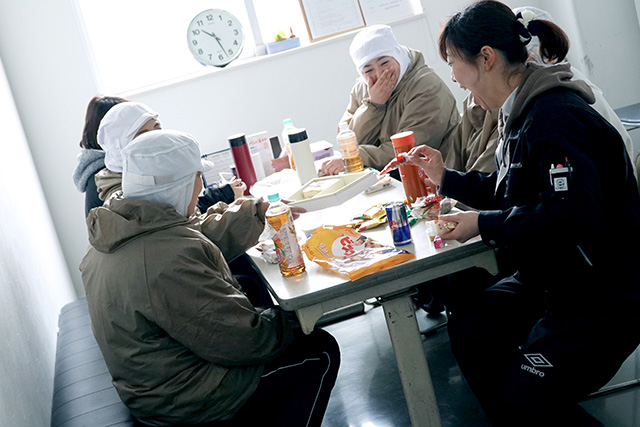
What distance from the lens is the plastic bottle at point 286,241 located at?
182 centimetres

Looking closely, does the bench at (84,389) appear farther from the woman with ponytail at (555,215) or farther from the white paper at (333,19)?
the white paper at (333,19)

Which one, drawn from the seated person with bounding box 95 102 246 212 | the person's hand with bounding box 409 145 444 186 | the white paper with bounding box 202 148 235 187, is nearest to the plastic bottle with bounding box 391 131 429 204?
the person's hand with bounding box 409 145 444 186

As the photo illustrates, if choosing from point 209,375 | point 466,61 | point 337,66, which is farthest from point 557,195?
point 337,66

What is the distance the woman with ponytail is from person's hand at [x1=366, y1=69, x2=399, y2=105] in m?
1.22

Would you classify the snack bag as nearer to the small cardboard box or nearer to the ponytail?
the small cardboard box

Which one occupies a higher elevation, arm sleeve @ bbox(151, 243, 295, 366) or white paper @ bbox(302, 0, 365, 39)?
white paper @ bbox(302, 0, 365, 39)

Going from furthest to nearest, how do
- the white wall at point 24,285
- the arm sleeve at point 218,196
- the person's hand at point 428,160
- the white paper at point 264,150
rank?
the white paper at point 264,150 < the arm sleeve at point 218,196 < the person's hand at point 428,160 < the white wall at point 24,285

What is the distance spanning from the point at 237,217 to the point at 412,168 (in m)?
0.59

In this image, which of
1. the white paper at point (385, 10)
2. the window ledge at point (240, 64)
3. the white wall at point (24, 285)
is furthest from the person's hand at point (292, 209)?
the white paper at point (385, 10)

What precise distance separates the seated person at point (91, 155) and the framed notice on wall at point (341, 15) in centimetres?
218

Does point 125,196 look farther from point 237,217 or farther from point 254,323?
point 254,323

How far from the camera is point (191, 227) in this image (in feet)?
6.42

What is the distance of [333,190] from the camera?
2.45 metres

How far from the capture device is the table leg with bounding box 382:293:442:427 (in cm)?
182
